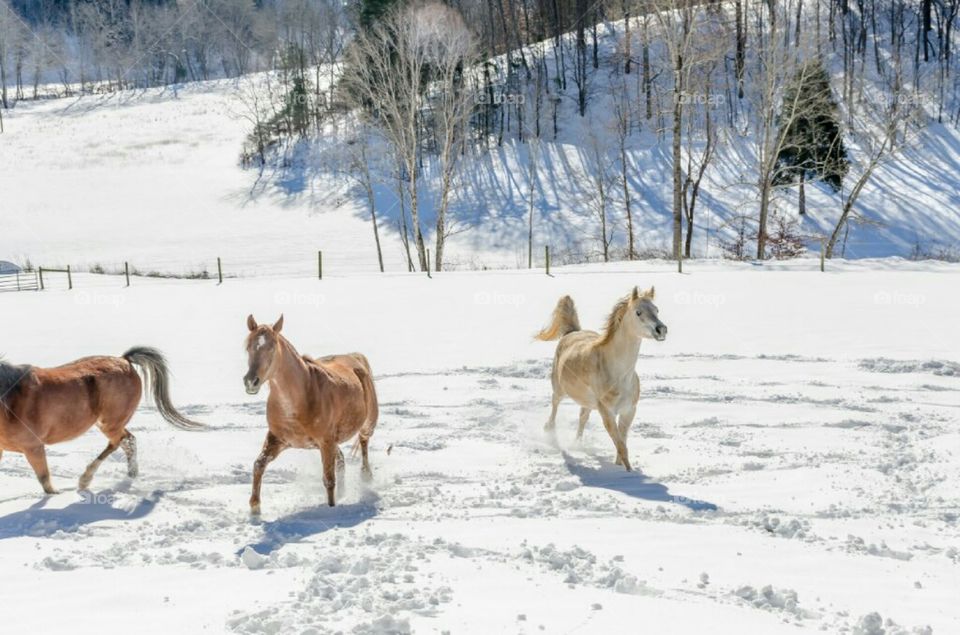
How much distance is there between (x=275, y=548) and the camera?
5.54m

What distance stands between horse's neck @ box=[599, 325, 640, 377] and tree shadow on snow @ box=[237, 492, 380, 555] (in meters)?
2.69

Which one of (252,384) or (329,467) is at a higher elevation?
(252,384)

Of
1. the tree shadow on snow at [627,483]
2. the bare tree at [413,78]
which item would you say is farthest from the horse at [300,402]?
the bare tree at [413,78]

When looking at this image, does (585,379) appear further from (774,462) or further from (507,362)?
(507,362)

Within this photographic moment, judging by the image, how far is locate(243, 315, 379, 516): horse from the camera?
605cm

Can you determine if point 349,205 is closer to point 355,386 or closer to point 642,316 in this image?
point 642,316

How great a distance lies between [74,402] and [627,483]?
4986 millimetres

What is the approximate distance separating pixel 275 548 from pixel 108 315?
15.5 m
